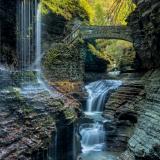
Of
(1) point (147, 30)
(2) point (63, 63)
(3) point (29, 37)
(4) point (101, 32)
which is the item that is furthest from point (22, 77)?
(4) point (101, 32)

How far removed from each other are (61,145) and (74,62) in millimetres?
12069

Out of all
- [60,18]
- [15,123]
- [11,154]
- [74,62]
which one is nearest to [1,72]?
[15,123]

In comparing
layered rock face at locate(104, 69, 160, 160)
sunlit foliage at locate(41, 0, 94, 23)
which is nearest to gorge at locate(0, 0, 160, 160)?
layered rock face at locate(104, 69, 160, 160)

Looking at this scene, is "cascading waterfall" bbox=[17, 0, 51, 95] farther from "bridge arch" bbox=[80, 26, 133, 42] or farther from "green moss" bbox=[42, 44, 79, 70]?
"bridge arch" bbox=[80, 26, 133, 42]

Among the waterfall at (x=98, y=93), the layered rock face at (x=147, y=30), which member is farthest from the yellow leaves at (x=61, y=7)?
the waterfall at (x=98, y=93)

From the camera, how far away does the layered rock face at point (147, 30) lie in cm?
1781

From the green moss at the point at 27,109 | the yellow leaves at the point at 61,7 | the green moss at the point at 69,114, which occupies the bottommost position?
the green moss at the point at 69,114

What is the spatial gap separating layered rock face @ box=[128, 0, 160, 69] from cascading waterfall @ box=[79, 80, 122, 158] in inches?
154

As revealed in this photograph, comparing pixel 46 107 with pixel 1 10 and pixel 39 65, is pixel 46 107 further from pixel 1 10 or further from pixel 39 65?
pixel 39 65

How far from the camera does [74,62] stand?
82.2 feet

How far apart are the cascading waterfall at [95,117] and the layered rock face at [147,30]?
12.8ft

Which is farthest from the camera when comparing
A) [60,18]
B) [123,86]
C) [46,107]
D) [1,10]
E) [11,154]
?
[60,18]

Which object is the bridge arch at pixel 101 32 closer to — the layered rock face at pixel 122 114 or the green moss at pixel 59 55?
the green moss at pixel 59 55

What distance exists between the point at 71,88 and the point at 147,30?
6761 millimetres
